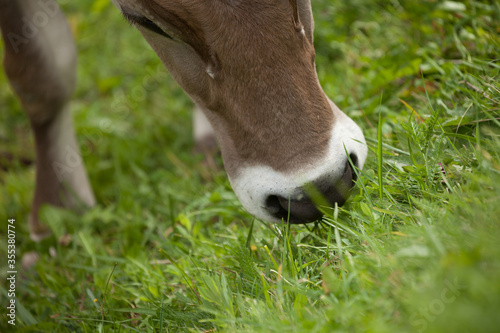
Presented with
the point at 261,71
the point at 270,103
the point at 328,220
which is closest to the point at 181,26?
the point at 261,71

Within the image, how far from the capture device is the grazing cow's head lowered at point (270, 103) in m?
1.84

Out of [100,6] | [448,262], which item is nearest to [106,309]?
[448,262]

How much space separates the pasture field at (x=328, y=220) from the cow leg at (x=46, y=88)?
9.2 inches

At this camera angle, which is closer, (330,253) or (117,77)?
(330,253)

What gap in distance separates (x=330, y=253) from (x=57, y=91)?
2.55 m

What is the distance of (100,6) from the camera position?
5.90m

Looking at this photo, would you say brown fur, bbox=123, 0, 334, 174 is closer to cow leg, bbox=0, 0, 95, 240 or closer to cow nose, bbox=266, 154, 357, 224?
cow nose, bbox=266, 154, 357, 224

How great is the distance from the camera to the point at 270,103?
1.92 meters

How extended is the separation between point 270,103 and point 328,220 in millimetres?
543

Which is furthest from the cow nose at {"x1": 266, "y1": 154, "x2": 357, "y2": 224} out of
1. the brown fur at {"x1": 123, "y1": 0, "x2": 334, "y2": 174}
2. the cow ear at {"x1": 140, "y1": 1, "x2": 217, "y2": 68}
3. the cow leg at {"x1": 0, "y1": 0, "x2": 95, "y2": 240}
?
the cow leg at {"x1": 0, "y1": 0, "x2": 95, "y2": 240}

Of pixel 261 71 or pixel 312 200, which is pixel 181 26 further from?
pixel 312 200

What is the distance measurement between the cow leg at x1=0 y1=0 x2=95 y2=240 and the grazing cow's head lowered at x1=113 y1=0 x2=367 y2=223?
152 cm

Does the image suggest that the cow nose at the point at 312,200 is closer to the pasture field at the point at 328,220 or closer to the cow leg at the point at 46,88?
the pasture field at the point at 328,220

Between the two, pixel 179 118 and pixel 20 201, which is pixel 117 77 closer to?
pixel 179 118
